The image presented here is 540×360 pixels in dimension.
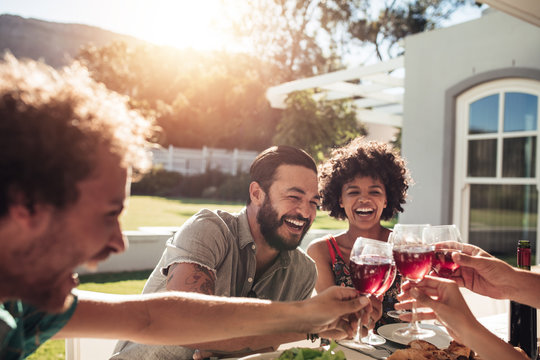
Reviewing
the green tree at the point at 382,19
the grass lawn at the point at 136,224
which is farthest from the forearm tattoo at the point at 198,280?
the green tree at the point at 382,19

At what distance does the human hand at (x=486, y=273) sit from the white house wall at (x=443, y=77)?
653cm

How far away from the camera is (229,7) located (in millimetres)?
24172

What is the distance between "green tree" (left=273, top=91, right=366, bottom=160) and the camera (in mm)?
13500

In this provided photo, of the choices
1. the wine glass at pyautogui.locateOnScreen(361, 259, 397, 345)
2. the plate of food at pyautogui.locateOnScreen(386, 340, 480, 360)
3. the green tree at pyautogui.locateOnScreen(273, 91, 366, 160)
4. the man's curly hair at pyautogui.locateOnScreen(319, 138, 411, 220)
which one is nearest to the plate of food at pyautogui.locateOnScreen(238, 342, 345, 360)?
the plate of food at pyautogui.locateOnScreen(386, 340, 480, 360)

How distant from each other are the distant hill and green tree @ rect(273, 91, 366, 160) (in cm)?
6453

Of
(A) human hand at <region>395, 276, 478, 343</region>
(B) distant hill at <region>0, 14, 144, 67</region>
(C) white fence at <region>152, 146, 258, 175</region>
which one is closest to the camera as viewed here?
(A) human hand at <region>395, 276, 478, 343</region>

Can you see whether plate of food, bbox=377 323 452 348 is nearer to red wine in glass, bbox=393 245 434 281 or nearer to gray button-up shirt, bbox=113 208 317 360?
red wine in glass, bbox=393 245 434 281

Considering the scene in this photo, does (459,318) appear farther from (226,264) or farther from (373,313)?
(226,264)

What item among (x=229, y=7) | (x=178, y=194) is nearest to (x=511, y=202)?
(x=178, y=194)

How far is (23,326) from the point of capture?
1419 mm

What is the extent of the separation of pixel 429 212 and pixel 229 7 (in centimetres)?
1933

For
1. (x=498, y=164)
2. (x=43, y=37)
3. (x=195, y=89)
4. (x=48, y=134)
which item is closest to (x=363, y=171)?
(x=48, y=134)

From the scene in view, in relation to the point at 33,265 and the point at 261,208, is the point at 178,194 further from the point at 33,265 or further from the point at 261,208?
the point at 33,265

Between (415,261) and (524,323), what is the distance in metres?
0.51
